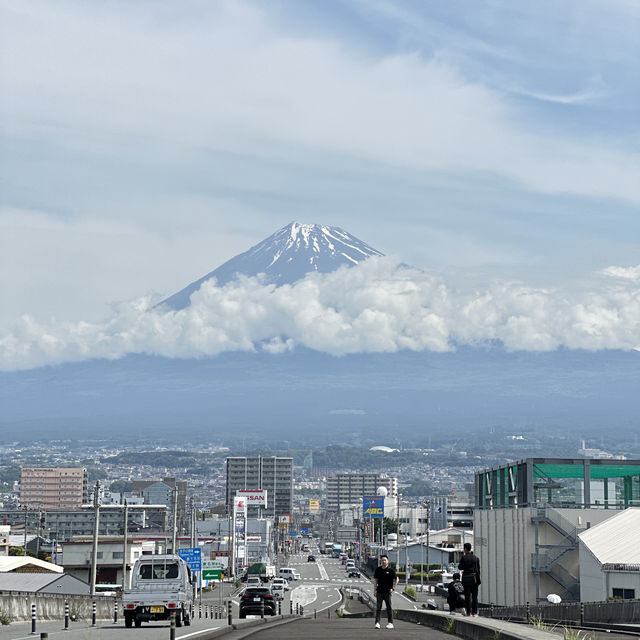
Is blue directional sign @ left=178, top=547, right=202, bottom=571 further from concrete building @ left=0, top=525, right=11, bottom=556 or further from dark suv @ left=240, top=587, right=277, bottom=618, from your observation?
concrete building @ left=0, top=525, right=11, bottom=556

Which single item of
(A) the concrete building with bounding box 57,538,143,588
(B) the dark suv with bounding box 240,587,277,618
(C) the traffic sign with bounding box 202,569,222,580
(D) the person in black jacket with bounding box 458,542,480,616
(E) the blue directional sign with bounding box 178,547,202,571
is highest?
(D) the person in black jacket with bounding box 458,542,480,616

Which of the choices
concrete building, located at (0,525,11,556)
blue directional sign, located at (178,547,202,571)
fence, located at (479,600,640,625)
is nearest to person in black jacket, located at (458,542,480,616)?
fence, located at (479,600,640,625)

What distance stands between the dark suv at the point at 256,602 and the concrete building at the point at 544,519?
43.8 feet

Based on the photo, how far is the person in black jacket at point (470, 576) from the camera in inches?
1100

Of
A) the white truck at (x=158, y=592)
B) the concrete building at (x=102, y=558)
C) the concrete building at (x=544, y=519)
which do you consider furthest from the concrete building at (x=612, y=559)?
the concrete building at (x=102, y=558)

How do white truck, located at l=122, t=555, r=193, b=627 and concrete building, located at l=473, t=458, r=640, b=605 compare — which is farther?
concrete building, located at l=473, t=458, r=640, b=605

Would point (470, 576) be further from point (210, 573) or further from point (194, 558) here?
point (210, 573)

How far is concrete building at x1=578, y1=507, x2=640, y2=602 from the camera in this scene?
49.6m

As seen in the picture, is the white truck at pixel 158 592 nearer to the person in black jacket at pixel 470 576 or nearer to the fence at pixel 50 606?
the fence at pixel 50 606

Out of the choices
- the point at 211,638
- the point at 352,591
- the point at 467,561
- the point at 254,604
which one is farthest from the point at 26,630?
the point at 352,591

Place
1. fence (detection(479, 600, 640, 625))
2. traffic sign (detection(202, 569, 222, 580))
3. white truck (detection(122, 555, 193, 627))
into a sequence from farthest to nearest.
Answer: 1. traffic sign (detection(202, 569, 222, 580))
2. white truck (detection(122, 555, 193, 627))
3. fence (detection(479, 600, 640, 625))

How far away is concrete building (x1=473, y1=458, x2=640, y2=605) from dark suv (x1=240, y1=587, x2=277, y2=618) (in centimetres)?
1335

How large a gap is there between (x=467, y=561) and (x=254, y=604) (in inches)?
1146

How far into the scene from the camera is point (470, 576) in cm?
2825
